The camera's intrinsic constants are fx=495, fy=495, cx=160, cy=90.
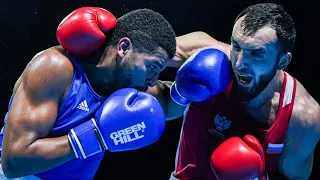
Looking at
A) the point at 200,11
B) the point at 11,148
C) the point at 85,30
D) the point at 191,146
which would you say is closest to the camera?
the point at 11,148

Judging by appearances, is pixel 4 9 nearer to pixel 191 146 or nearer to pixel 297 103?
pixel 191 146

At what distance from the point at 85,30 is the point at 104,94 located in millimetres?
345

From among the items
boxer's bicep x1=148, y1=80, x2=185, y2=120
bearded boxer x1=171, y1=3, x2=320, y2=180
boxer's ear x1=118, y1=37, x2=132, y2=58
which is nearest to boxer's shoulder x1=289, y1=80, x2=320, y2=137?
bearded boxer x1=171, y1=3, x2=320, y2=180

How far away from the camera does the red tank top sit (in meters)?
2.38

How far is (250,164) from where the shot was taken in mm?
2262

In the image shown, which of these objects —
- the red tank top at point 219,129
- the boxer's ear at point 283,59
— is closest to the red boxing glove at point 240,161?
the red tank top at point 219,129

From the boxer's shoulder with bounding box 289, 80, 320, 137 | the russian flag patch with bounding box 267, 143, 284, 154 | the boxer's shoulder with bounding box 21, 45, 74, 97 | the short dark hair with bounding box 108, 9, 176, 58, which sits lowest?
the russian flag patch with bounding box 267, 143, 284, 154

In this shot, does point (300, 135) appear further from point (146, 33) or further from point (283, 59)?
point (146, 33)

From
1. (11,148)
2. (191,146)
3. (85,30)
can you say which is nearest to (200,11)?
(191,146)

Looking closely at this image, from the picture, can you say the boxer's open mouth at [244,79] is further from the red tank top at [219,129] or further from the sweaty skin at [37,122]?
the sweaty skin at [37,122]

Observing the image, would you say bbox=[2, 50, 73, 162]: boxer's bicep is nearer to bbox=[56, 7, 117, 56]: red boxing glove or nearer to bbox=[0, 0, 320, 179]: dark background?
bbox=[56, 7, 117, 56]: red boxing glove

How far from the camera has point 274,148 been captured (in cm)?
240

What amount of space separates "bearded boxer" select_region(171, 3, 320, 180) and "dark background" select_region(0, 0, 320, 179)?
26.6 inches

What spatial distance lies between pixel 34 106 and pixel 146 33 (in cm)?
61
